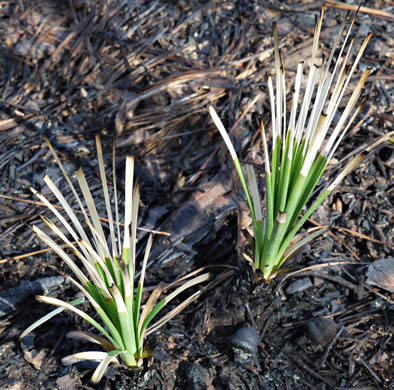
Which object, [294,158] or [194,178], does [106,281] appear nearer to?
[294,158]

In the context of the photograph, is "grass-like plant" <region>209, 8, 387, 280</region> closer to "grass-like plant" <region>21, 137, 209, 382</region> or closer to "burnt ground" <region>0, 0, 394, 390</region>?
Answer: "burnt ground" <region>0, 0, 394, 390</region>

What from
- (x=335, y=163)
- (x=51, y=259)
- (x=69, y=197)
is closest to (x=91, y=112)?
(x=69, y=197)

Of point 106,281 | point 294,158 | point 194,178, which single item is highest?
point 294,158

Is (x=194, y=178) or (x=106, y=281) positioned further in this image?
(x=194, y=178)

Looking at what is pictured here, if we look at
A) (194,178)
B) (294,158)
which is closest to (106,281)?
(294,158)

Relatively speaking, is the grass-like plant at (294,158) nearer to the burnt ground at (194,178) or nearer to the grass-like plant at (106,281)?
the burnt ground at (194,178)

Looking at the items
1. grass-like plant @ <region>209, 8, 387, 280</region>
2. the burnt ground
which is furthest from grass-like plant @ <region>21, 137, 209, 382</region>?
grass-like plant @ <region>209, 8, 387, 280</region>

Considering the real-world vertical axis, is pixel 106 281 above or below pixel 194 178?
above

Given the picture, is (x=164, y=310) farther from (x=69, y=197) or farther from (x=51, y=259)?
(x=69, y=197)
